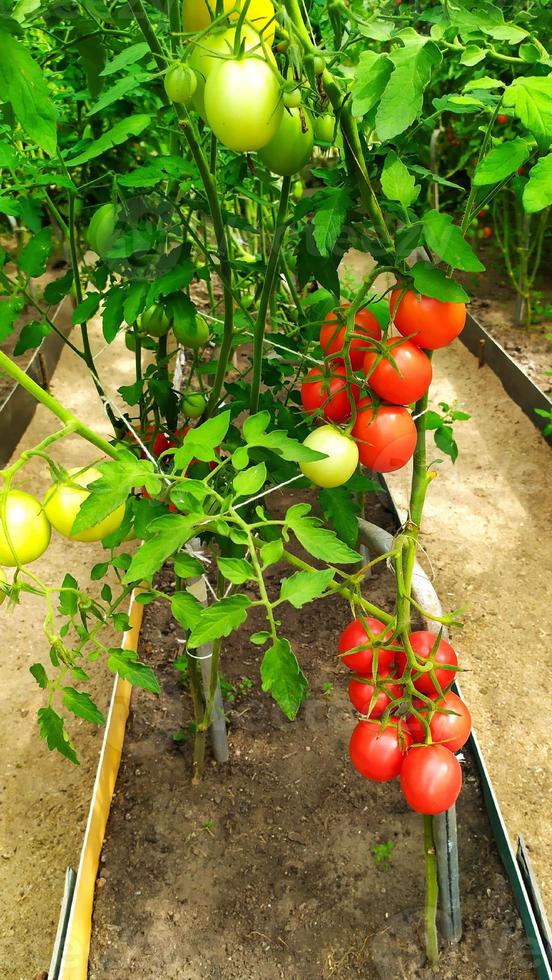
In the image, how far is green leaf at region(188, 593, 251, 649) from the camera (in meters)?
0.79

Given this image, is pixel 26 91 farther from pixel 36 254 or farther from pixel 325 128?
pixel 36 254

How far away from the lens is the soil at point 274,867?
4.30 feet

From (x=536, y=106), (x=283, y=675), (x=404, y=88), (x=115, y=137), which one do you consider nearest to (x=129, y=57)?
(x=115, y=137)

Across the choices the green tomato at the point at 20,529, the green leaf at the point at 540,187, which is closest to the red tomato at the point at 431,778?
the green tomato at the point at 20,529

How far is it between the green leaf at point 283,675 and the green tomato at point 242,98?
0.49 m

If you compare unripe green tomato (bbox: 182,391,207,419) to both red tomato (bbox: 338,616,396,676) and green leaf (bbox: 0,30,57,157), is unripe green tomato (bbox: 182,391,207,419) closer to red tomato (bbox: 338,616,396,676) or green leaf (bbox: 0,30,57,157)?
red tomato (bbox: 338,616,396,676)

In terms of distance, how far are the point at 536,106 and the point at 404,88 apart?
0.12 m

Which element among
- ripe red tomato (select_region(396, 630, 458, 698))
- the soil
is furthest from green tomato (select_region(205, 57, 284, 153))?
the soil

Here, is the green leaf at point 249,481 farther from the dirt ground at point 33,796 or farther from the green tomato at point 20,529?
the dirt ground at point 33,796

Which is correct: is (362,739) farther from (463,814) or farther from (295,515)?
(463,814)

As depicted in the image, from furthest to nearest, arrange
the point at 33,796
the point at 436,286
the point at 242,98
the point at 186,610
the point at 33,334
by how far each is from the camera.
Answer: the point at 33,796
the point at 33,334
the point at 186,610
the point at 436,286
the point at 242,98

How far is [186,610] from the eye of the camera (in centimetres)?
91

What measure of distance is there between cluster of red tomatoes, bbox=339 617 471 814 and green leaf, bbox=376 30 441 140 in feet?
1.81

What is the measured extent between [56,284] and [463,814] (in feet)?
4.01
